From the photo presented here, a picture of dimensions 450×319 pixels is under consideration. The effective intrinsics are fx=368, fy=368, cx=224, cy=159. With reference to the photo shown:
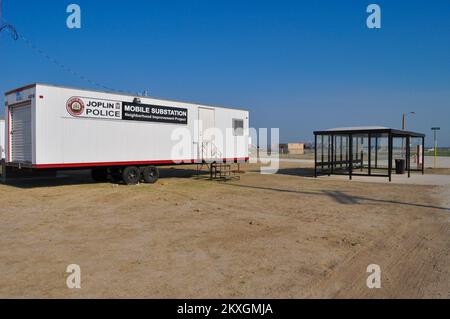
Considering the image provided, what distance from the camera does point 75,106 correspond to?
12.2 metres

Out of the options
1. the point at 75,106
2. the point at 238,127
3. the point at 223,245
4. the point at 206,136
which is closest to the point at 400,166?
the point at 238,127

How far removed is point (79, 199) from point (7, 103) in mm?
5044

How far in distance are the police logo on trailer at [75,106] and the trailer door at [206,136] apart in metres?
5.53

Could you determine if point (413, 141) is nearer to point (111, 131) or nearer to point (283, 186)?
point (283, 186)

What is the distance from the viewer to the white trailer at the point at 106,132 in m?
11.6

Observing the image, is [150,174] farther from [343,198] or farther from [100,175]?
[343,198]

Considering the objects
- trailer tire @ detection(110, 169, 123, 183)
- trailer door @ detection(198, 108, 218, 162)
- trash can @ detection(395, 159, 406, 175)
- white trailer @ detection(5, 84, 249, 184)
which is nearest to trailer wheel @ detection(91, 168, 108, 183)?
white trailer @ detection(5, 84, 249, 184)

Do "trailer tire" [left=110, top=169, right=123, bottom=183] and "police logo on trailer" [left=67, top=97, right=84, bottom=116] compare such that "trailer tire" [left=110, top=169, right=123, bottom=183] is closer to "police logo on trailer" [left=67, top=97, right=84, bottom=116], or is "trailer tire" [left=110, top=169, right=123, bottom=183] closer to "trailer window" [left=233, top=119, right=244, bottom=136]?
"police logo on trailer" [left=67, top=97, right=84, bottom=116]

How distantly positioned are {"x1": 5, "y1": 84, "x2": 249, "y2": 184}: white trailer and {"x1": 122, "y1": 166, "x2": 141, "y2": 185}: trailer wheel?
2 centimetres

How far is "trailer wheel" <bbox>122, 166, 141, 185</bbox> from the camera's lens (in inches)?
550

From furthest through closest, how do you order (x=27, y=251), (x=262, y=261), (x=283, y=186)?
(x=283, y=186)
(x=27, y=251)
(x=262, y=261)

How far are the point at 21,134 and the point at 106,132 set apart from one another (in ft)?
8.91

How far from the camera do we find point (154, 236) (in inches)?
263

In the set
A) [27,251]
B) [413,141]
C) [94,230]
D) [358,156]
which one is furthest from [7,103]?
[413,141]
